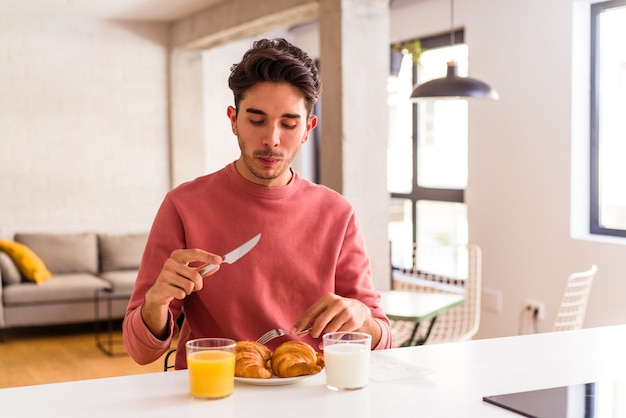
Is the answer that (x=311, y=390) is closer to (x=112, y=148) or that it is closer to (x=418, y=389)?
(x=418, y=389)

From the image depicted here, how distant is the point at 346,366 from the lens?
53.7 inches

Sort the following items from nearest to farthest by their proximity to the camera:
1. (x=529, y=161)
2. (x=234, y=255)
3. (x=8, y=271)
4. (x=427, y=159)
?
(x=234, y=255) < (x=529, y=161) < (x=8, y=271) < (x=427, y=159)

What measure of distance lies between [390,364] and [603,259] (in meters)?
3.24

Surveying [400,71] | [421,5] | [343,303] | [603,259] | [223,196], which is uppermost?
[421,5]

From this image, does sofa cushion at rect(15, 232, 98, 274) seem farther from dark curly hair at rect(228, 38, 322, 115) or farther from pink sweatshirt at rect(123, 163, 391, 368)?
dark curly hair at rect(228, 38, 322, 115)

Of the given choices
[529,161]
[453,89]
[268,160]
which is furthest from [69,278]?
[268,160]

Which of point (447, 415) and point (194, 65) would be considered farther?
point (194, 65)

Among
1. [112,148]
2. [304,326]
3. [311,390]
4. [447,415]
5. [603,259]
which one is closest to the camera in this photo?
[447,415]

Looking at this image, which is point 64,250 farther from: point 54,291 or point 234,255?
point 234,255

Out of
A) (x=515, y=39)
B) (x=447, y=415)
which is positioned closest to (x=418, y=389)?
(x=447, y=415)

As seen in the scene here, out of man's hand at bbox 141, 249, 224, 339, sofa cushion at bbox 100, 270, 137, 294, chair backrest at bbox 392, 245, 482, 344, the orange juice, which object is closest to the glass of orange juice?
the orange juice

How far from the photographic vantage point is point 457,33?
5570 mm

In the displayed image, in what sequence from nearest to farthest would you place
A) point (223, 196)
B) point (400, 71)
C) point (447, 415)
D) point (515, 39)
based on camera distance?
point (447, 415) → point (223, 196) → point (515, 39) → point (400, 71)

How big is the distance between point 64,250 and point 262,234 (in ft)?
16.7
